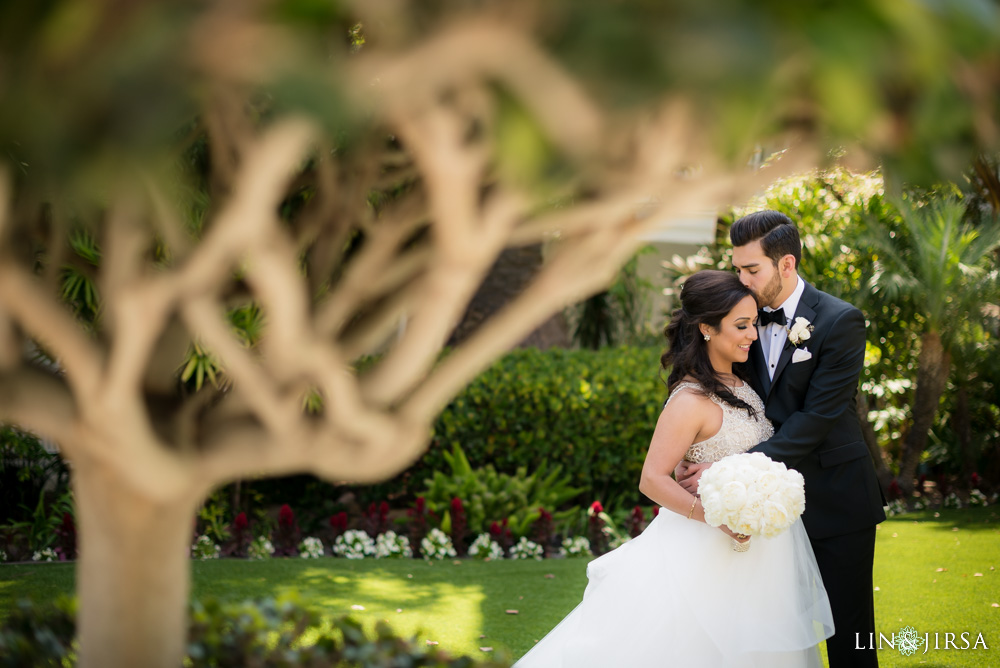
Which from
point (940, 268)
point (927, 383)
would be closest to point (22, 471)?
point (927, 383)

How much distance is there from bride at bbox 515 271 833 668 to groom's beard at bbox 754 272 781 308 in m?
0.24

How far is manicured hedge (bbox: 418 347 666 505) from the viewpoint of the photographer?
8.27 m

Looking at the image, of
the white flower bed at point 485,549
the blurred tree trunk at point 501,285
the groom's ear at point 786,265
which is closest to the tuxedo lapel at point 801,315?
the groom's ear at point 786,265

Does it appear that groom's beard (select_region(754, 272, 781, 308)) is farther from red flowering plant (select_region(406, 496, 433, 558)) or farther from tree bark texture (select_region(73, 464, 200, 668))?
red flowering plant (select_region(406, 496, 433, 558))

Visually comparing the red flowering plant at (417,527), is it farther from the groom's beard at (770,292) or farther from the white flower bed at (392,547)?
the groom's beard at (770,292)

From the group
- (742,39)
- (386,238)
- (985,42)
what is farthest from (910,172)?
(386,238)

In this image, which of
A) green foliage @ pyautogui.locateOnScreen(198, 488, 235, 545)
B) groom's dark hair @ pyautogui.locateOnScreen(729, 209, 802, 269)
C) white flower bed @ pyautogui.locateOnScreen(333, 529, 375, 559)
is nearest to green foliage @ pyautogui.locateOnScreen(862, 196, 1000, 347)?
groom's dark hair @ pyautogui.locateOnScreen(729, 209, 802, 269)

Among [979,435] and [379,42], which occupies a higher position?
[979,435]

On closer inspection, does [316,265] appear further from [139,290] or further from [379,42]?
[379,42]

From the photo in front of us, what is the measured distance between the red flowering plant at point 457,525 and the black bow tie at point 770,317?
147 inches

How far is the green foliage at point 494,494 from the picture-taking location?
749 centimetres

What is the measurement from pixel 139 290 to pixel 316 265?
0.74 m

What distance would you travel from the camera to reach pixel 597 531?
24.4 ft

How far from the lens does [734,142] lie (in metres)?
0.91
